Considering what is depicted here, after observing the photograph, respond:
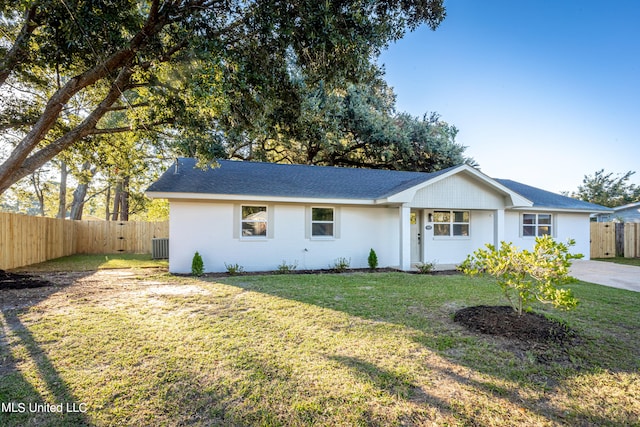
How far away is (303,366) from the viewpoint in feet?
10.9

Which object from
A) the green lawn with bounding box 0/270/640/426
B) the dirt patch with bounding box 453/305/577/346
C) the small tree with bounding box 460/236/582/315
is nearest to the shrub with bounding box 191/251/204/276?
the green lawn with bounding box 0/270/640/426

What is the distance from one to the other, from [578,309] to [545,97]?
32.5 feet

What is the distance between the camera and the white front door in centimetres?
1220

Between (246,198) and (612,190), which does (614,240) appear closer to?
(612,190)

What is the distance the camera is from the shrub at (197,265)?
30.3 feet

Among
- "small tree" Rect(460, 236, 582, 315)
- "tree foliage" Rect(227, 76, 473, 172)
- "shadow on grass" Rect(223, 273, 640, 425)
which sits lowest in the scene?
"shadow on grass" Rect(223, 273, 640, 425)

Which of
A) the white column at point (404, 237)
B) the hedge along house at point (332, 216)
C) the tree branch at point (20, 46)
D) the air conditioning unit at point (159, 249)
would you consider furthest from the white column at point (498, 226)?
the tree branch at point (20, 46)

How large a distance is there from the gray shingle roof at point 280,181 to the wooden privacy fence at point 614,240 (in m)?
10.4

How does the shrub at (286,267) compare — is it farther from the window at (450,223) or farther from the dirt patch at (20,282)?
the dirt patch at (20,282)

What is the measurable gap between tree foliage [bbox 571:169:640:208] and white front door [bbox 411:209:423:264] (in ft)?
77.1

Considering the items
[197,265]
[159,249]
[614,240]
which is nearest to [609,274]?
[614,240]

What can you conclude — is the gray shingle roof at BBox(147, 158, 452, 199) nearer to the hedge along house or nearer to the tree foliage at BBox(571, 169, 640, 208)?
the hedge along house

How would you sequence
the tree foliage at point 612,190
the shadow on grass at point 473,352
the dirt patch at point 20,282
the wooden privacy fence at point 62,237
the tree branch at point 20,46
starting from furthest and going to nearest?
the tree foliage at point 612,190, the wooden privacy fence at point 62,237, the dirt patch at point 20,282, the tree branch at point 20,46, the shadow on grass at point 473,352

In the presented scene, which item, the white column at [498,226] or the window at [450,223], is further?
the window at [450,223]
